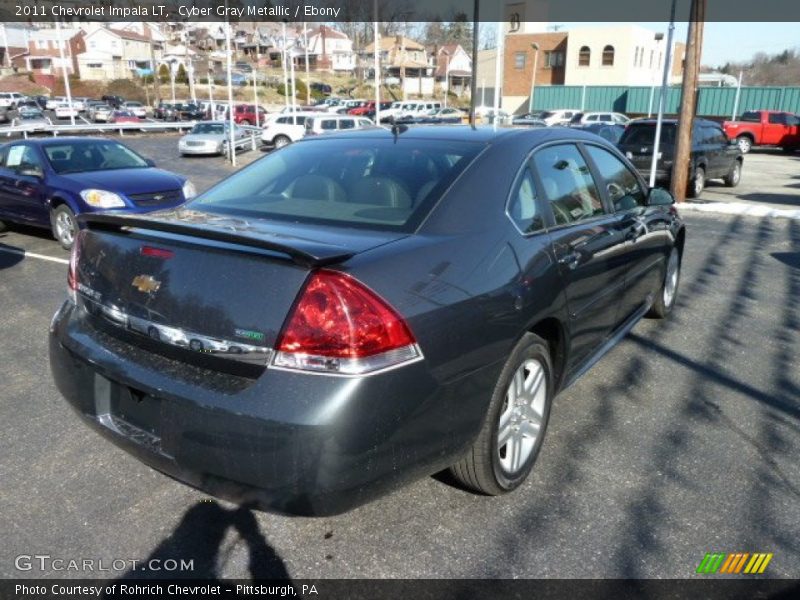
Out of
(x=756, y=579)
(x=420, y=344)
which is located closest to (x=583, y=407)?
(x=756, y=579)

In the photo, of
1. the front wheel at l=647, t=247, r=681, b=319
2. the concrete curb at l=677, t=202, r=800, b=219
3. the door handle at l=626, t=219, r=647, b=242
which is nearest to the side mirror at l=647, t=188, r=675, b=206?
the door handle at l=626, t=219, r=647, b=242

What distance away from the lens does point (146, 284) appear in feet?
8.14

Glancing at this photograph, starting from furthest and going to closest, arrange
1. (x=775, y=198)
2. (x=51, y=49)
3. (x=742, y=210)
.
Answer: (x=51, y=49), (x=775, y=198), (x=742, y=210)

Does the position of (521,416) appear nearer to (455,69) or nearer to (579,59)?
(579,59)

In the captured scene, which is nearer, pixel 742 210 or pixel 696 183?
pixel 742 210

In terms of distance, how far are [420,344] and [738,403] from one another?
267 centimetres

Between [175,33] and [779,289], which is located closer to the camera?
[779,289]

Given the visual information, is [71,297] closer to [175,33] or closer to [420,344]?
[420,344]

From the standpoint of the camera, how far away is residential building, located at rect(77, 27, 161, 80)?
84.7 meters

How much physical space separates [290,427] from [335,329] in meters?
0.35

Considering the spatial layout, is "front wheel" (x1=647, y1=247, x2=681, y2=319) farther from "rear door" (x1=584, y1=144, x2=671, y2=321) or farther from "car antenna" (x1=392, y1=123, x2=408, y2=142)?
"car antenna" (x1=392, y1=123, x2=408, y2=142)

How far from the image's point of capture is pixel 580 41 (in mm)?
52938

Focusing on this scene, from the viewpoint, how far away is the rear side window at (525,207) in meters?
2.95

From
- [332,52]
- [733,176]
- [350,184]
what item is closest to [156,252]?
[350,184]
